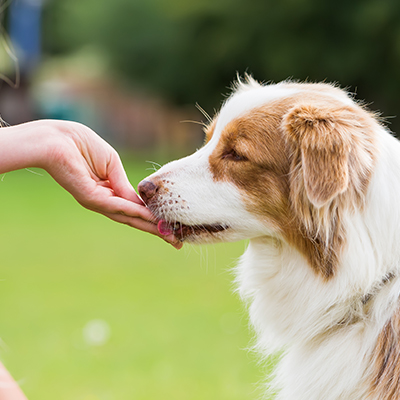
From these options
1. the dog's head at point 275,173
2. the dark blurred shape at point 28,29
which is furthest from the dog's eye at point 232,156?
the dark blurred shape at point 28,29

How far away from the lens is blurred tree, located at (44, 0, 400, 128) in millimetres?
24188

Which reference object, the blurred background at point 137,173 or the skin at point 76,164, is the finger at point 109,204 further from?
the blurred background at point 137,173

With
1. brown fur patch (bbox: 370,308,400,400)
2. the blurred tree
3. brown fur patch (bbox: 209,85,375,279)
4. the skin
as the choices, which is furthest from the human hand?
the blurred tree

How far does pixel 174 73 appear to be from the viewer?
32.2 metres

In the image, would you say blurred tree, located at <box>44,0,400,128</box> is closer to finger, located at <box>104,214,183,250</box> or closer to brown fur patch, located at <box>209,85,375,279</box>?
brown fur patch, located at <box>209,85,375,279</box>

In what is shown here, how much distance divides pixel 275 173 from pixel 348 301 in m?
0.72

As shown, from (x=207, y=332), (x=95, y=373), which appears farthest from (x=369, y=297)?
(x=207, y=332)

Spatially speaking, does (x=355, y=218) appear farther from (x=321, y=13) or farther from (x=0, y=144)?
(x=321, y=13)

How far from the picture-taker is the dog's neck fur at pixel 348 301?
8.87ft

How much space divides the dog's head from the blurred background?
0.84 meters

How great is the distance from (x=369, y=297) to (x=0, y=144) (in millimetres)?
1761

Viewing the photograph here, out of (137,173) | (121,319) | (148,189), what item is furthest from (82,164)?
(137,173)

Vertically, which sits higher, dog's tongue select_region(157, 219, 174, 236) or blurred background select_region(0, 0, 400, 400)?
dog's tongue select_region(157, 219, 174, 236)

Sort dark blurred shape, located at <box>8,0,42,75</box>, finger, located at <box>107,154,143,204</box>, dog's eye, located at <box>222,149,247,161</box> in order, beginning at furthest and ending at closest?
dark blurred shape, located at <box>8,0,42,75</box>
dog's eye, located at <box>222,149,247,161</box>
finger, located at <box>107,154,143,204</box>
